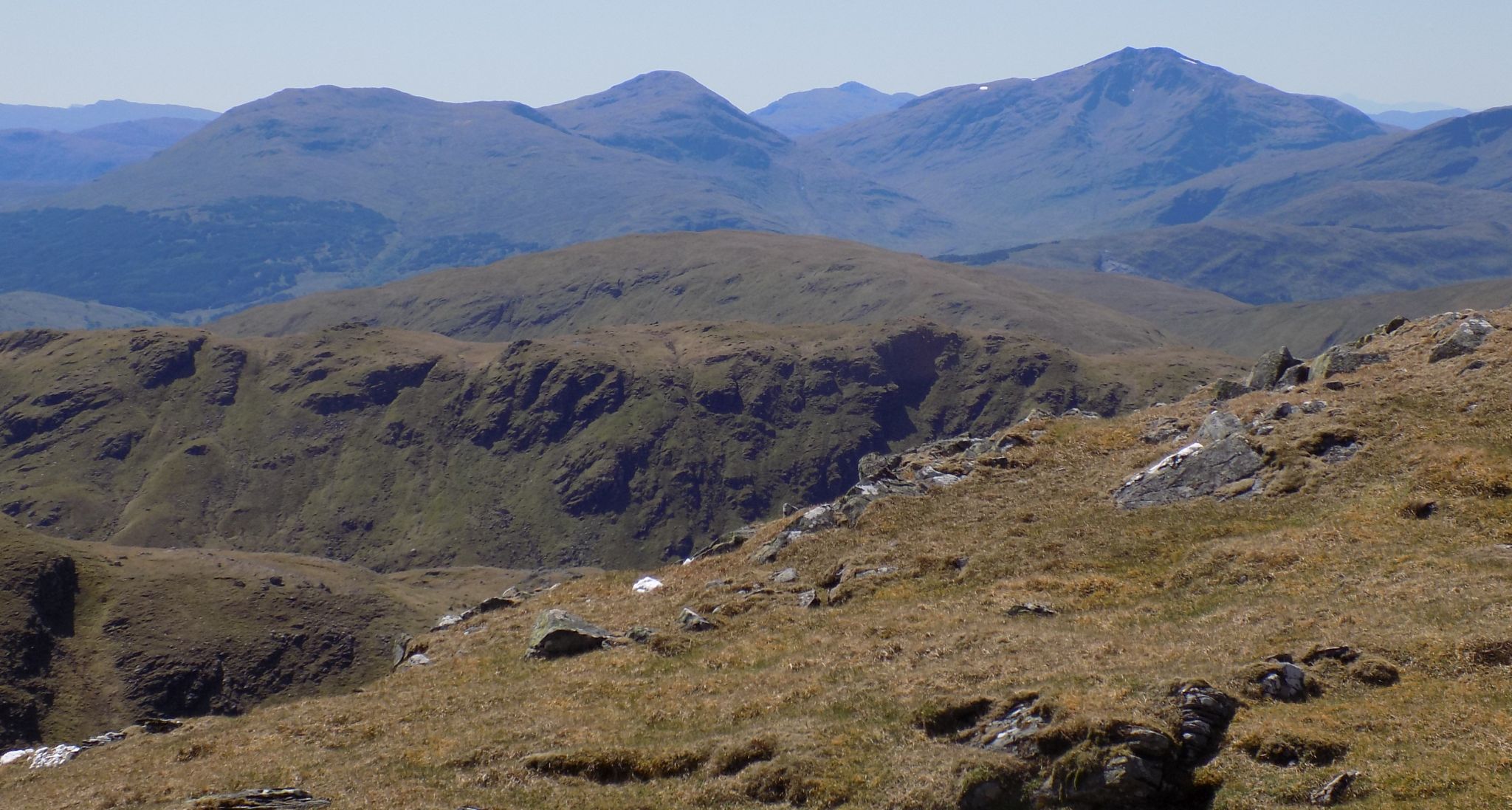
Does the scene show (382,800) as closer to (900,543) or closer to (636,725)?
(636,725)

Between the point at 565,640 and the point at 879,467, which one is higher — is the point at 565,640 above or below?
below

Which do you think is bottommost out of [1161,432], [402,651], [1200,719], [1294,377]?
[402,651]

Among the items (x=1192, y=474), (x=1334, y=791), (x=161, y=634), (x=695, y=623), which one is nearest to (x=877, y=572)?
(x=695, y=623)

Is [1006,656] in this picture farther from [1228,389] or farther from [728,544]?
[1228,389]

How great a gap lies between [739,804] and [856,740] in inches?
Result: 111

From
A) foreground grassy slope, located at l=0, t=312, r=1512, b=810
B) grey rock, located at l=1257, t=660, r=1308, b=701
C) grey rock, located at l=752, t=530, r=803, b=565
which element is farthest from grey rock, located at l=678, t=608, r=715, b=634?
grey rock, located at l=1257, t=660, r=1308, b=701

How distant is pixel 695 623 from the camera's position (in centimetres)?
3400

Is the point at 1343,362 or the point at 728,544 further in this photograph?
the point at 728,544

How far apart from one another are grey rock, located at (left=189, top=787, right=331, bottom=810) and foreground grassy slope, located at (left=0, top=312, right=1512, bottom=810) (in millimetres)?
564

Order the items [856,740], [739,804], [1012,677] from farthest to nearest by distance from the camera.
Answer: [1012,677]
[856,740]
[739,804]

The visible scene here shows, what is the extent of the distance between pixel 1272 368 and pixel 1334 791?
34.0 meters

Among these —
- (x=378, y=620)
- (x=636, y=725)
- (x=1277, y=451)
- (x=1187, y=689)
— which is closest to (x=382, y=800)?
(x=636, y=725)

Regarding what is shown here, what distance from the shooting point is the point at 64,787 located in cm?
2656

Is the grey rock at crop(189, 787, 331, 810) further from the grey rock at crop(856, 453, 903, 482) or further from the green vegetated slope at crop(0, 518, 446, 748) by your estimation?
the green vegetated slope at crop(0, 518, 446, 748)
